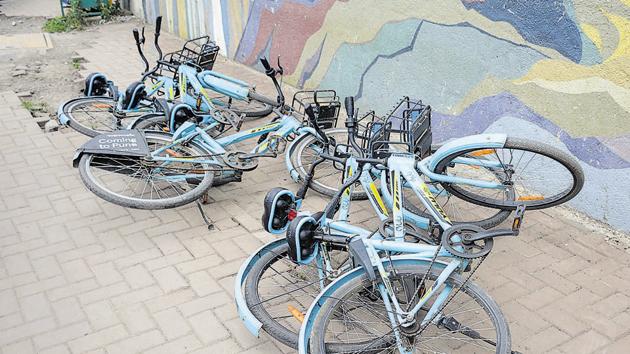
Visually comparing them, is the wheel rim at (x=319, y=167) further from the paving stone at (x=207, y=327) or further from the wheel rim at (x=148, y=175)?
the paving stone at (x=207, y=327)

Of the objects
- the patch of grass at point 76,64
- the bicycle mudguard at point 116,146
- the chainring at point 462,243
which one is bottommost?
the patch of grass at point 76,64

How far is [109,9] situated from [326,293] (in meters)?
10.1

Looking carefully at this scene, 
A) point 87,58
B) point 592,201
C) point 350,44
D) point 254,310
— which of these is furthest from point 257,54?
point 254,310

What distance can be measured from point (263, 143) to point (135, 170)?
104cm

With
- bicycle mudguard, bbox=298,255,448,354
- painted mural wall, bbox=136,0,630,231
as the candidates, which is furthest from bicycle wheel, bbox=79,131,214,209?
painted mural wall, bbox=136,0,630,231

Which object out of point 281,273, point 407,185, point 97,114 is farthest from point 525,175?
point 97,114

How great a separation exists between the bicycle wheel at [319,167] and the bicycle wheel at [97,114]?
1699 millimetres

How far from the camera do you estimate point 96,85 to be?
595 cm

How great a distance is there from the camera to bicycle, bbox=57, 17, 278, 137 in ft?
17.8

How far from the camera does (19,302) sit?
3.59 metres

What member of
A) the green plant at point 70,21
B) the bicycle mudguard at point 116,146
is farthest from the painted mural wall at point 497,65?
the green plant at point 70,21

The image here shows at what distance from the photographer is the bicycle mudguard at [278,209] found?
335 centimetres

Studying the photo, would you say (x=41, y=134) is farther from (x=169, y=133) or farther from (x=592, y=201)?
(x=592, y=201)

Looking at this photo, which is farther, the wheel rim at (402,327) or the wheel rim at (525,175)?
the wheel rim at (525,175)
